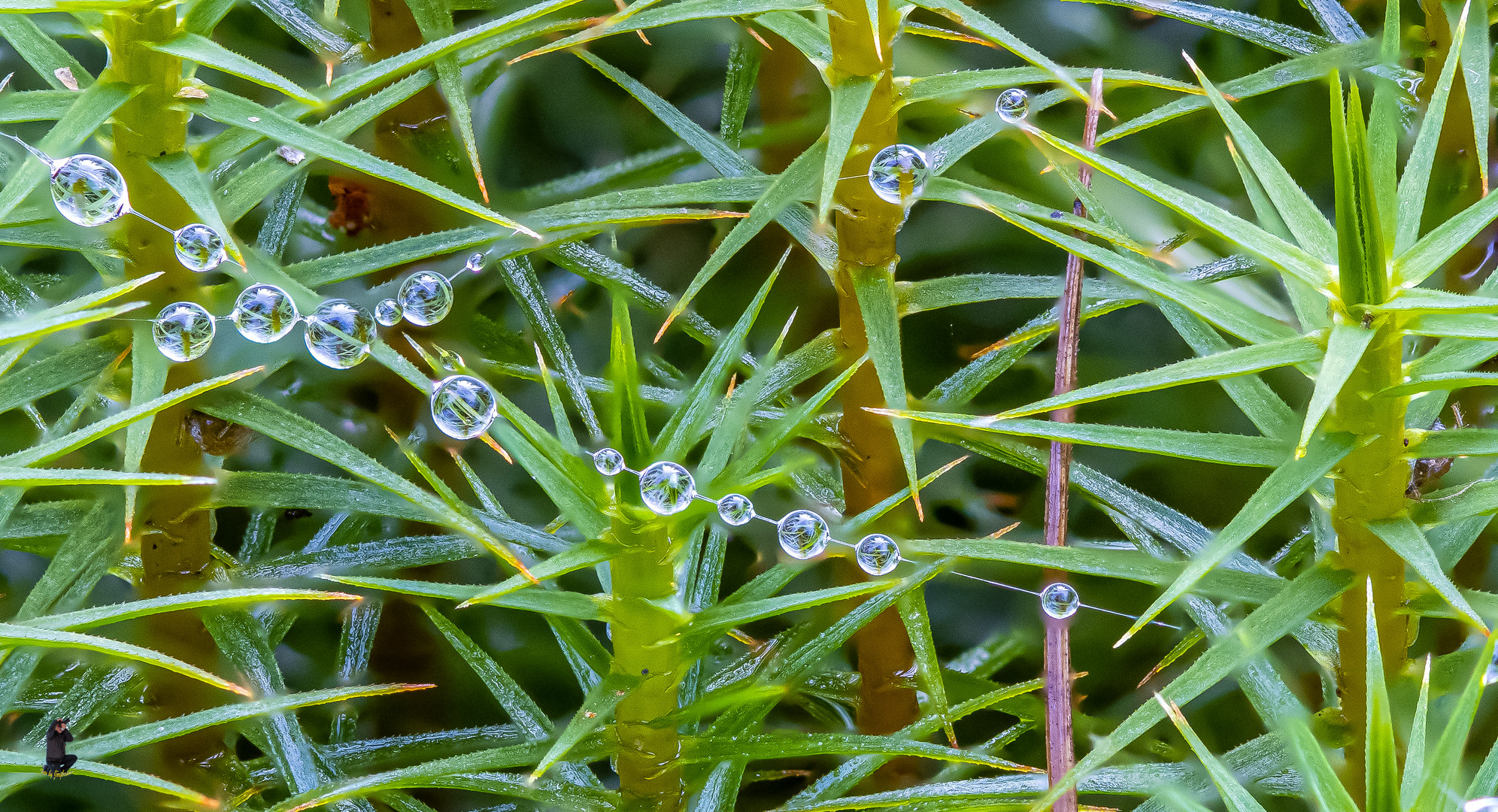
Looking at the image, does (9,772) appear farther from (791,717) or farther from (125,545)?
(791,717)

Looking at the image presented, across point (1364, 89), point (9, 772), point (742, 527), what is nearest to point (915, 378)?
point (742, 527)

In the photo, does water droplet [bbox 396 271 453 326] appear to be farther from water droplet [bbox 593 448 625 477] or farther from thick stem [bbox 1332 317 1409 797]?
thick stem [bbox 1332 317 1409 797]

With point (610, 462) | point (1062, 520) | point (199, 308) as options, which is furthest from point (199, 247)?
point (1062, 520)

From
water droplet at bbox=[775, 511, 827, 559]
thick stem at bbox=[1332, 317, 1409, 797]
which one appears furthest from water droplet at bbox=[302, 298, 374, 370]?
thick stem at bbox=[1332, 317, 1409, 797]

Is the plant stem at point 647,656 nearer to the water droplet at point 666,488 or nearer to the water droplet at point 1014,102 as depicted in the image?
the water droplet at point 666,488

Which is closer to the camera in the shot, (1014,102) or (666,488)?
(666,488)

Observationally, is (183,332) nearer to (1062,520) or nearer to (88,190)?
(88,190)

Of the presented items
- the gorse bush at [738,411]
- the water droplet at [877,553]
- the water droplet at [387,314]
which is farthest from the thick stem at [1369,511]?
the water droplet at [387,314]
